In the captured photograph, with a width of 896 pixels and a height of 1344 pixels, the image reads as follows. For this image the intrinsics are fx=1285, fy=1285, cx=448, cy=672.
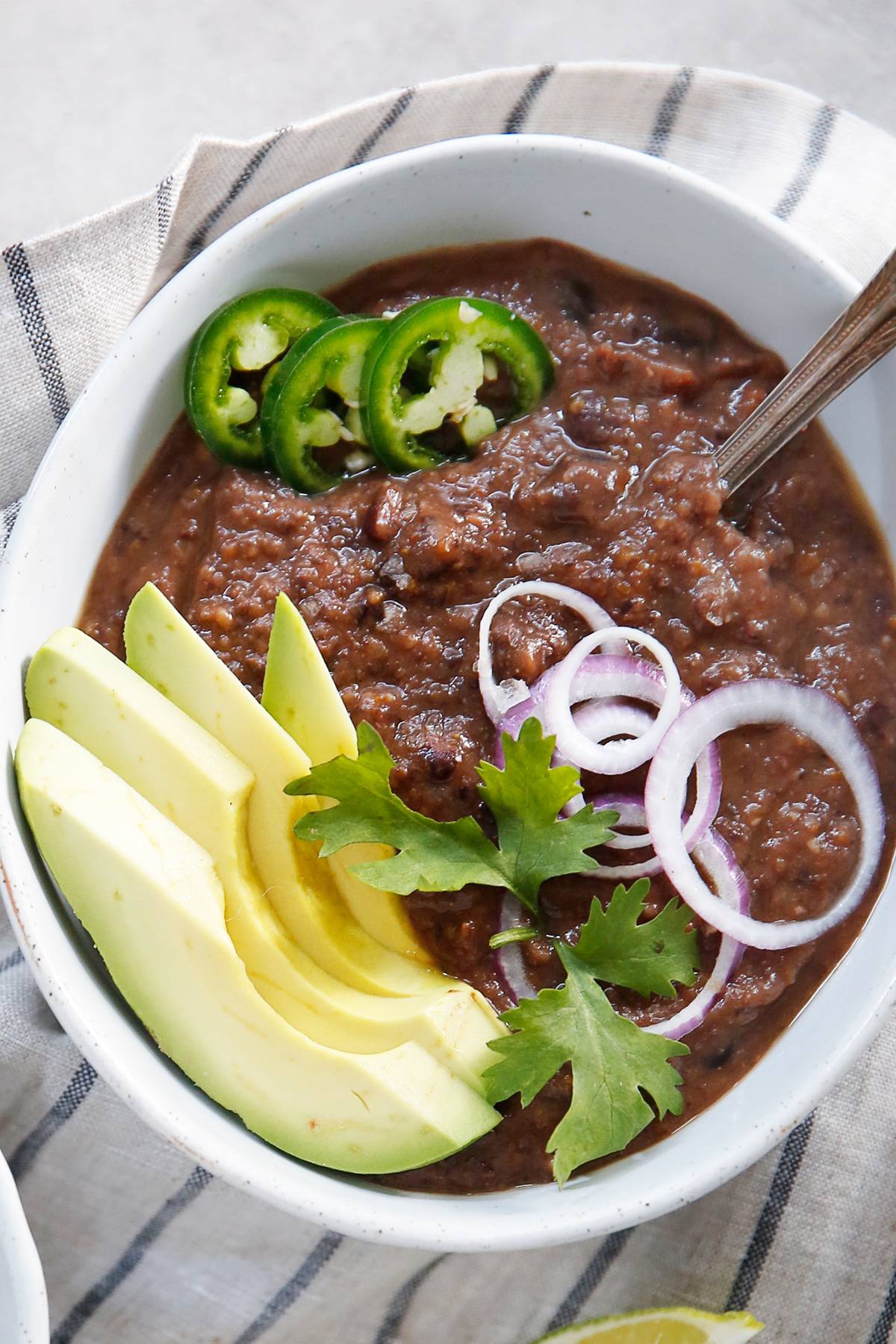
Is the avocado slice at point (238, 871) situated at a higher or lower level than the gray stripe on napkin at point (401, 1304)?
higher

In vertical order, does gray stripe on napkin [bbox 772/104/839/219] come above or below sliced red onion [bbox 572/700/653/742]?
above

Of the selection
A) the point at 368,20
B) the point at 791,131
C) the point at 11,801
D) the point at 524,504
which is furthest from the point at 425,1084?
the point at 368,20

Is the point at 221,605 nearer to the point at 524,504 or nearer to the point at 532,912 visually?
the point at 524,504

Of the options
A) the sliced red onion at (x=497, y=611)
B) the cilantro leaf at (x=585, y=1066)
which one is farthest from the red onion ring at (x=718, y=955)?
the sliced red onion at (x=497, y=611)

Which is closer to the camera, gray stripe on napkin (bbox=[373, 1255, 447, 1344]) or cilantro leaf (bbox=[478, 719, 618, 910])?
cilantro leaf (bbox=[478, 719, 618, 910])

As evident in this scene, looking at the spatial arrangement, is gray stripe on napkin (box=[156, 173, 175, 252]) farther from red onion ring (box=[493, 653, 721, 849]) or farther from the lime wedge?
the lime wedge

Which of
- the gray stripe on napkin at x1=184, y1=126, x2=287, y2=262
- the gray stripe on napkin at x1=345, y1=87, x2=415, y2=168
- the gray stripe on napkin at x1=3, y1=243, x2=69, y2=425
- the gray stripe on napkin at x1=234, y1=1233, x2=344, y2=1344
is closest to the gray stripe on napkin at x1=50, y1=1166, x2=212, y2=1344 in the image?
the gray stripe on napkin at x1=234, y1=1233, x2=344, y2=1344

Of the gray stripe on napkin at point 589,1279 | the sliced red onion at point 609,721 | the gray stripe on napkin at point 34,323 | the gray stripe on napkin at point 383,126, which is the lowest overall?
the gray stripe on napkin at point 589,1279

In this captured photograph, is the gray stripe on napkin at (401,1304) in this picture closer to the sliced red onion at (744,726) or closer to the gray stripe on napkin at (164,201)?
the sliced red onion at (744,726)
